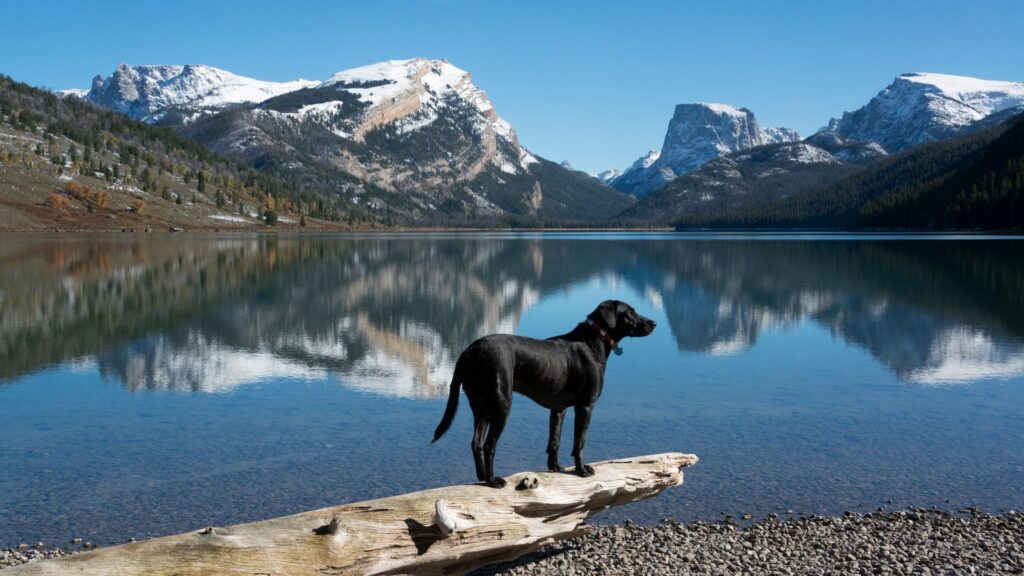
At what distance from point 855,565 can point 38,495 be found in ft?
48.2

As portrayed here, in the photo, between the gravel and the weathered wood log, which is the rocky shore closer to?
the gravel

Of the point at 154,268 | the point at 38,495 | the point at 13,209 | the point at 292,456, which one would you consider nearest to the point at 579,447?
the point at 292,456

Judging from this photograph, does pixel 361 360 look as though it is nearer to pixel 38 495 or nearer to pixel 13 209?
pixel 38 495

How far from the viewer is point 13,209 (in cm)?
18662

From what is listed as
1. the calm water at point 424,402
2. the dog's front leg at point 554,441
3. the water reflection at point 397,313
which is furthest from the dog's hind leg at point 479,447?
the water reflection at point 397,313

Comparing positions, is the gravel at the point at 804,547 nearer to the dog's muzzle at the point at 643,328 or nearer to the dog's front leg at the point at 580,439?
the dog's front leg at the point at 580,439

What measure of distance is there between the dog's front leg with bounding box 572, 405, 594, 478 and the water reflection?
41.1 ft

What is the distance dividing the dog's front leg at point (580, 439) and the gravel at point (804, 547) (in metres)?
1.36

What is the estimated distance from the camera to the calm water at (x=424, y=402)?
50.4 ft

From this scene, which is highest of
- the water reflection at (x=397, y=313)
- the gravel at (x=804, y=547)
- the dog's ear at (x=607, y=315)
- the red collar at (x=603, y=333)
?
the dog's ear at (x=607, y=315)

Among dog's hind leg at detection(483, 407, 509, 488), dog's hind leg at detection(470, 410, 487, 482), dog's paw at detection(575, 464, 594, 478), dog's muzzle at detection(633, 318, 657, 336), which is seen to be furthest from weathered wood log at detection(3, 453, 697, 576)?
dog's muzzle at detection(633, 318, 657, 336)

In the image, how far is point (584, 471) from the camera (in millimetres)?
11930

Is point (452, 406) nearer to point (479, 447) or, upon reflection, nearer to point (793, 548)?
point (479, 447)

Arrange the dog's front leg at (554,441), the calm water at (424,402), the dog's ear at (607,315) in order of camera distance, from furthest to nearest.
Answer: the calm water at (424,402) < the dog's ear at (607,315) < the dog's front leg at (554,441)
